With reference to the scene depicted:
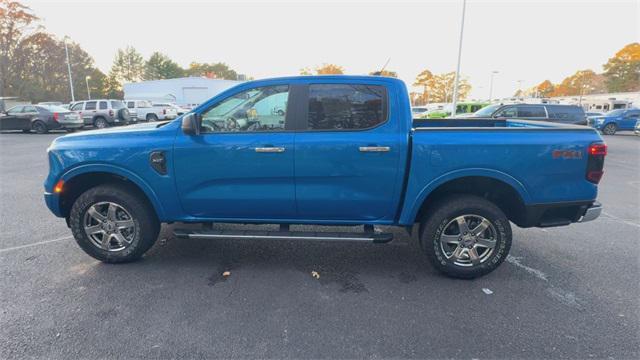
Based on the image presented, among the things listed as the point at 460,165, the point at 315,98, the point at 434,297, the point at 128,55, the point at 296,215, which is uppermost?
the point at 128,55

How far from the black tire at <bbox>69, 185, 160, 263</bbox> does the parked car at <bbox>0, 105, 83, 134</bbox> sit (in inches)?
723

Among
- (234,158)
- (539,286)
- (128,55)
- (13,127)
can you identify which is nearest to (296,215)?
(234,158)

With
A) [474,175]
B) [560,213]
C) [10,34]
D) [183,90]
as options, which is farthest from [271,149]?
[10,34]

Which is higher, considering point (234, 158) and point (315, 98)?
point (315, 98)

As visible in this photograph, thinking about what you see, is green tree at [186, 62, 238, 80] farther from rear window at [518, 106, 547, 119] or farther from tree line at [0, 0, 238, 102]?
rear window at [518, 106, 547, 119]

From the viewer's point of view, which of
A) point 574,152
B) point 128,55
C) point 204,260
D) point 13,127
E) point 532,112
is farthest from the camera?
point 128,55

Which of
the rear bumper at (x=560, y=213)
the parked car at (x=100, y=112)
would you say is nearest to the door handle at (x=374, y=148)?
the rear bumper at (x=560, y=213)

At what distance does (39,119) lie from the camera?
18.2 m

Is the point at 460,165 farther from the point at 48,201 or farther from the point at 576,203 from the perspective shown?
the point at 48,201

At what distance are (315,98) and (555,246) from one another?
3536 millimetres

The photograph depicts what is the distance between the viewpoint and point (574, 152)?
3172 mm

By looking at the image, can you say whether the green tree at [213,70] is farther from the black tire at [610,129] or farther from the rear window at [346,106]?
the rear window at [346,106]

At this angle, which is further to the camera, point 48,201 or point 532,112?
point 532,112

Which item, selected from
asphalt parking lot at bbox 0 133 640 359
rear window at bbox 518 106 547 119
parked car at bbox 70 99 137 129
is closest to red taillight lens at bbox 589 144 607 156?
asphalt parking lot at bbox 0 133 640 359
